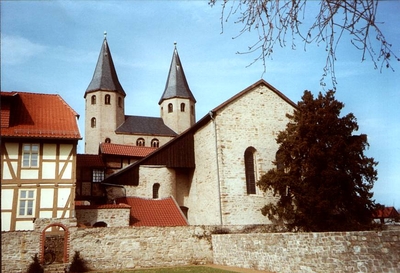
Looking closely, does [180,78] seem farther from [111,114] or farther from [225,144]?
[225,144]

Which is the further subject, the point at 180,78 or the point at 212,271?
the point at 180,78

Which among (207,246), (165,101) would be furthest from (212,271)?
(165,101)

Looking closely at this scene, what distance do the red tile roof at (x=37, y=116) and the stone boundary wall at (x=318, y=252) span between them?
9132mm

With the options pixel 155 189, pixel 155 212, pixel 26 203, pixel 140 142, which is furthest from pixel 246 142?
pixel 140 142

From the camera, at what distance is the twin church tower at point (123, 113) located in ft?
142

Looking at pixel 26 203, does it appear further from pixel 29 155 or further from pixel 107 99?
pixel 107 99

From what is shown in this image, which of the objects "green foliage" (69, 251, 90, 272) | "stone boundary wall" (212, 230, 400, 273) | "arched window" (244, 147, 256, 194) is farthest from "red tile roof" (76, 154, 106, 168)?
"stone boundary wall" (212, 230, 400, 273)

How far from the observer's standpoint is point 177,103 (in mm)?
47812

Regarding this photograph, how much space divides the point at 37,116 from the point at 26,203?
452cm

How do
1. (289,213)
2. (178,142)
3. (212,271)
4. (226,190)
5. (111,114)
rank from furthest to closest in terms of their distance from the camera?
(111,114) → (178,142) → (226,190) → (289,213) → (212,271)

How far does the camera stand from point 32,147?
16.6 meters

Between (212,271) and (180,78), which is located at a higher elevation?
(180,78)

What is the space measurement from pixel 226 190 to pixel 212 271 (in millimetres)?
6673

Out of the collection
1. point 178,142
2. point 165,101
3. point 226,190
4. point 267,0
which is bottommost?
point 226,190
